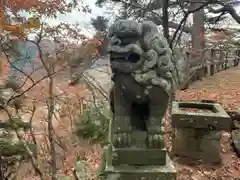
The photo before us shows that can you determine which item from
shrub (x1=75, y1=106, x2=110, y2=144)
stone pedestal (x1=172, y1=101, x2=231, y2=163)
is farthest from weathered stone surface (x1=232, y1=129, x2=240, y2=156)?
shrub (x1=75, y1=106, x2=110, y2=144)

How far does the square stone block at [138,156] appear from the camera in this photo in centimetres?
262

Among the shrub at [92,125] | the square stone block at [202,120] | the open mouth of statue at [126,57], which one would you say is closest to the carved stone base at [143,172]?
the open mouth of statue at [126,57]

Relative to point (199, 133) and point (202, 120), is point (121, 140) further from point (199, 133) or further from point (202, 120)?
point (199, 133)

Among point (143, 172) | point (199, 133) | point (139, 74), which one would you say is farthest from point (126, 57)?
point (199, 133)

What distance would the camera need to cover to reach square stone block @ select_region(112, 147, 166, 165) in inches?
103

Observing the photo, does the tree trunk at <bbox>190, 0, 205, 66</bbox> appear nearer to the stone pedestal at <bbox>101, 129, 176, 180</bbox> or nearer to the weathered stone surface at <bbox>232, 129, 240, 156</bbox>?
the weathered stone surface at <bbox>232, 129, 240, 156</bbox>

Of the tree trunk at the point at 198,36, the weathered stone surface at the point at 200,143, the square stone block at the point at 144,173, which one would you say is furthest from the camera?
the tree trunk at the point at 198,36

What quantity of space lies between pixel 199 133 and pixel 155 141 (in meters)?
1.69

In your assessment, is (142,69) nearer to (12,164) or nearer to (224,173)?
(224,173)

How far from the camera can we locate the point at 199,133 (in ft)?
13.5

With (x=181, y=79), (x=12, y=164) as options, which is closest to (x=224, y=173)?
(x=12, y=164)

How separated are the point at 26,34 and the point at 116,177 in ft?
12.9

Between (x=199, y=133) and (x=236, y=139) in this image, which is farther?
(x=236, y=139)

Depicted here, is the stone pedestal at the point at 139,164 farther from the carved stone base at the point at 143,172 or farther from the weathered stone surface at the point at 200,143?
the weathered stone surface at the point at 200,143
